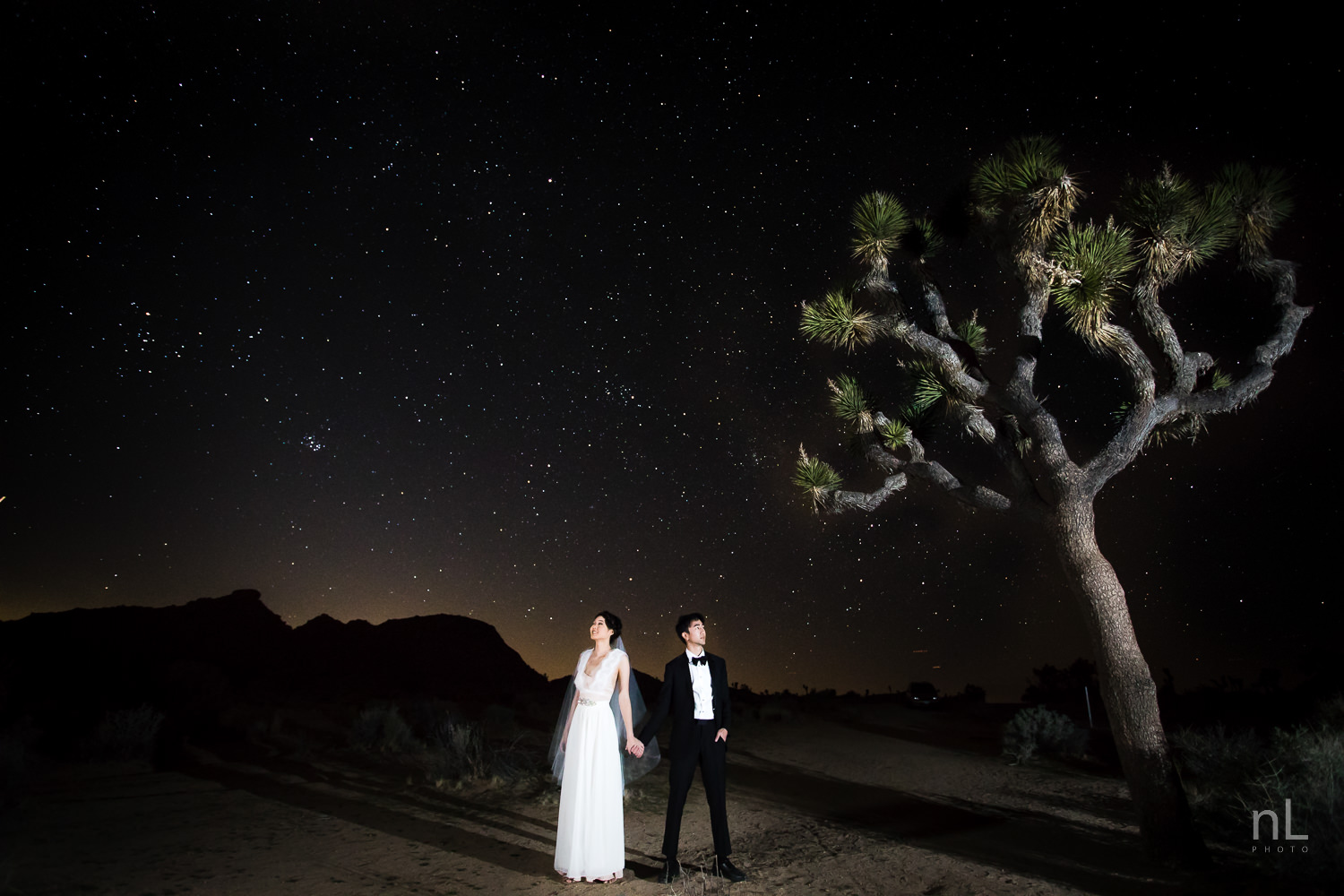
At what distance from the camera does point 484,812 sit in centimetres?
875

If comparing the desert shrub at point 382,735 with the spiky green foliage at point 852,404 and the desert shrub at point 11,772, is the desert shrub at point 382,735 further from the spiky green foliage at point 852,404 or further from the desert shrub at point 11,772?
the spiky green foliage at point 852,404

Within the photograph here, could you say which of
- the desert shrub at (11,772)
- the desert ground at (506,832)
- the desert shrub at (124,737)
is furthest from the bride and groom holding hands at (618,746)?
the desert shrub at (124,737)

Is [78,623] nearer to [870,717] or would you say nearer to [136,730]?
[136,730]

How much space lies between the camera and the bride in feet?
19.3

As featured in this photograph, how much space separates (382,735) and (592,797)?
9.91 m

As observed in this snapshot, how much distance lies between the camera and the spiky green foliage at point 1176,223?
7.53 metres

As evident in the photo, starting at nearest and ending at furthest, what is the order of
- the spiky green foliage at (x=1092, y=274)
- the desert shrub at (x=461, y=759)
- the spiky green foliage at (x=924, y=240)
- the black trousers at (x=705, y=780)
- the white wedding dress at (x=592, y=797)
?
the white wedding dress at (x=592, y=797) → the black trousers at (x=705, y=780) → the spiky green foliage at (x=1092, y=274) → the spiky green foliage at (x=924, y=240) → the desert shrub at (x=461, y=759)

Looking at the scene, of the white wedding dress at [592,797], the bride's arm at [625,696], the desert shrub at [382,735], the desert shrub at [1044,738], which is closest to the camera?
the white wedding dress at [592,797]

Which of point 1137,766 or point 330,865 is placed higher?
point 1137,766

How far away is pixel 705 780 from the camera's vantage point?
6184mm

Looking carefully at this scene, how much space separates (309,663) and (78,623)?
10.8 meters

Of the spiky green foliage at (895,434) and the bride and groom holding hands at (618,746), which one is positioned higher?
the spiky green foliage at (895,434)

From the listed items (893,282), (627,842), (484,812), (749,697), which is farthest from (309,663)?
(893,282)

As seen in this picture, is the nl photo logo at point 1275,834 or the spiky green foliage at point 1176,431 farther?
the spiky green foliage at point 1176,431
